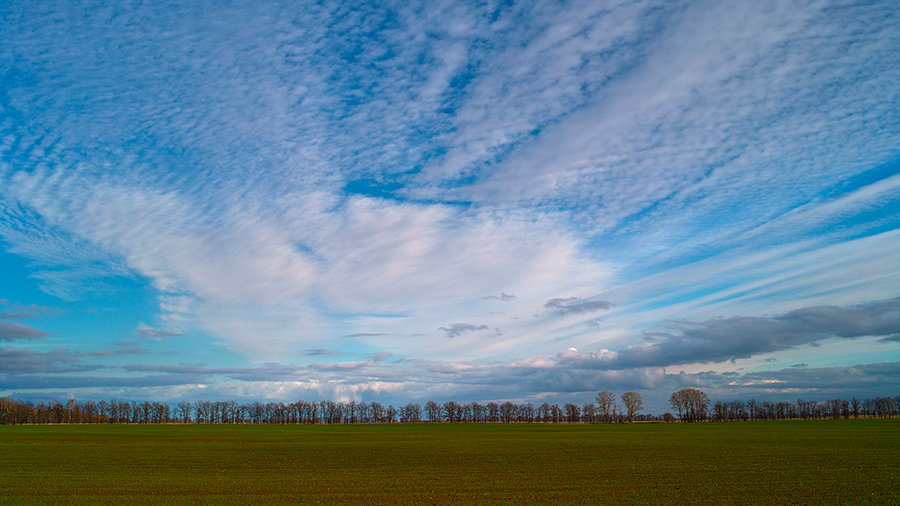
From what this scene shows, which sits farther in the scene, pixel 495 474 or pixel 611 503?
pixel 495 474

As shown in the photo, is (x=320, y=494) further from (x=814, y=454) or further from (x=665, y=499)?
(x=814, y=454)

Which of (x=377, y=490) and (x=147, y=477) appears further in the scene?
(x=147, y=477)

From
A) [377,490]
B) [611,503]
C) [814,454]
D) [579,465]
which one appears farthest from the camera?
[814,454]

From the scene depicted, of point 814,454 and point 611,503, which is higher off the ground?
point 611,503

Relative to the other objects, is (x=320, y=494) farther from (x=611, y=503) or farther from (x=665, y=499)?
(x=665, y=499)

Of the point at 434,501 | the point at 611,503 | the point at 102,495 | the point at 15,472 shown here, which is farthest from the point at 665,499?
the point at 15,472

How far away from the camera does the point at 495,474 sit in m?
33.3

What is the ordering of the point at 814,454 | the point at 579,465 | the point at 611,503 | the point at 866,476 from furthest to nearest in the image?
the point at 814,454
the point at 579,465
the point at 866,476
the point at 611,503

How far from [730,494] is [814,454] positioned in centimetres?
2665

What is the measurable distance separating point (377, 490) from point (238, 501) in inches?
278

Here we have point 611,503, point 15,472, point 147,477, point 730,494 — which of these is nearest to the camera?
point 611,503

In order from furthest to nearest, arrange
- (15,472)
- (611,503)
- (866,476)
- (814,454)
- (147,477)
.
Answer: (814,454)
(15,472)
(147,477)
(866,476)
(611,503)

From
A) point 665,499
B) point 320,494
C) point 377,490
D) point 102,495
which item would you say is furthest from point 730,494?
point 102,495

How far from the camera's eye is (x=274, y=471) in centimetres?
3634
